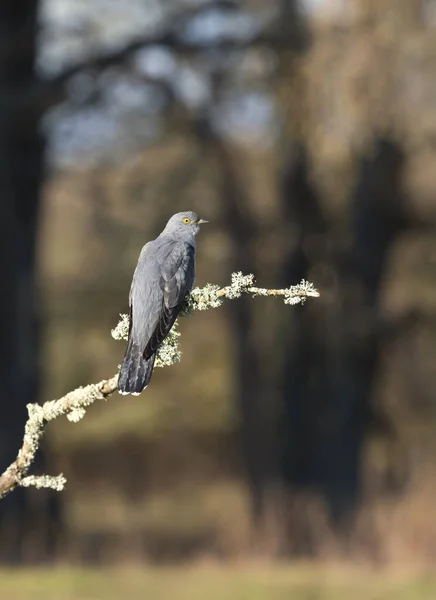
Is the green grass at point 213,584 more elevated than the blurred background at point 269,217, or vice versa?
the blurred background at point 269,217

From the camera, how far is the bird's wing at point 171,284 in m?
4.24

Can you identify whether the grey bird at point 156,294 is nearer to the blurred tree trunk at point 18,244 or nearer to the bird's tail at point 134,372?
the bird's tail at point 134,372

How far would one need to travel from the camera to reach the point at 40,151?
14.8 meters

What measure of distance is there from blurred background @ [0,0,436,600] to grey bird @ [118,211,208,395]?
7.36 m

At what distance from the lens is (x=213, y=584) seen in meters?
10.7

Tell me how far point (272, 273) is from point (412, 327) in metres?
2.01

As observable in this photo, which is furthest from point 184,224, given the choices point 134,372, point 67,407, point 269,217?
point 269,217

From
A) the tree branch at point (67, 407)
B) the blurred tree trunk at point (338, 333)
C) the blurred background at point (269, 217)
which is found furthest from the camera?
the blurred tree trunk at point (338, 333)

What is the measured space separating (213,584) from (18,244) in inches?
235

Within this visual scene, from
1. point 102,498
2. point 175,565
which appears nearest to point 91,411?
point 102,498

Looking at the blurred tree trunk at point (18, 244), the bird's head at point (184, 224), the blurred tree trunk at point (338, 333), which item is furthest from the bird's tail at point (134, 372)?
the blurred tree trunk at point (18, 244)

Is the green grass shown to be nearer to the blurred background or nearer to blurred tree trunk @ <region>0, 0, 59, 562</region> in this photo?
the blurred background

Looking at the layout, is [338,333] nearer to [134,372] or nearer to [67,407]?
[134,372]

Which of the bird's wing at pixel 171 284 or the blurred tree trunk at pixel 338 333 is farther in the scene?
the blurred tree trunk at pixel 338 333
